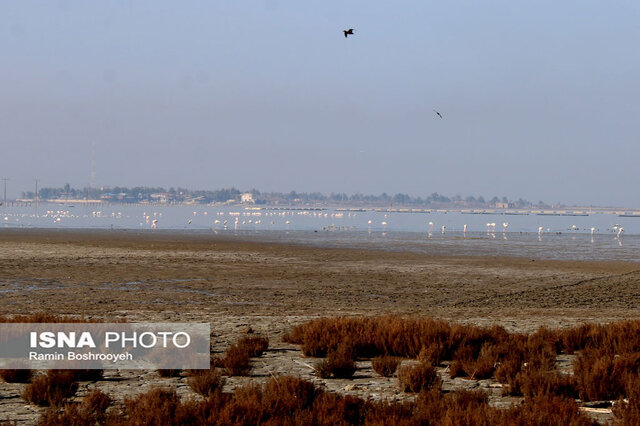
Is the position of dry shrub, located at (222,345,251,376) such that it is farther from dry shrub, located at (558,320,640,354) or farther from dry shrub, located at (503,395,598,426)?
dry shrub, located at (558,320,640,354)

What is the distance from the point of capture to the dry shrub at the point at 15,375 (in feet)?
32.4

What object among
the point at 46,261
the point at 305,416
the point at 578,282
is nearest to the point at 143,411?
the point at 305,416

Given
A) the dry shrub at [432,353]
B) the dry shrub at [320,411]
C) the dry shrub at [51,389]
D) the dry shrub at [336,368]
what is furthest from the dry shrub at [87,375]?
the dry shrub at [432,353]

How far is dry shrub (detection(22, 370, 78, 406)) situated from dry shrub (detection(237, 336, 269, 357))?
10.0 feet

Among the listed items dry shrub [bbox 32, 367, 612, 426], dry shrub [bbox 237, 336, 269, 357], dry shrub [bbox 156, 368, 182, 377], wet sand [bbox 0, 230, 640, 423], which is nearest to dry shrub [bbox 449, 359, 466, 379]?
wet sand [bbox 0, 230, 640, 423]

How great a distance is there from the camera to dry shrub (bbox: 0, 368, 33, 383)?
987 cm

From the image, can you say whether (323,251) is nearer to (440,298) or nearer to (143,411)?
(440,298)

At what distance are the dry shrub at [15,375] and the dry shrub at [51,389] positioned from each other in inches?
26.5

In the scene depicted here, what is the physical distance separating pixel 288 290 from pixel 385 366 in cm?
1410

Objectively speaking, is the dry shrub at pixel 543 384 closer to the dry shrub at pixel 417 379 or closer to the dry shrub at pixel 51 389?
the dry shrub at pixel 417 379

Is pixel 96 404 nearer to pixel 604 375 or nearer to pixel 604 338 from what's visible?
pixel 604 375

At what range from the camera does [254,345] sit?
12.2 meters

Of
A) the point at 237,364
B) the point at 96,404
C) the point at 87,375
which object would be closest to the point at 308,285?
the point at 237,364

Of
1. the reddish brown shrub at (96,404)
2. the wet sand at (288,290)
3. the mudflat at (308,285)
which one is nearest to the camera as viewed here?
the reddish brown shrub at (96,404)
